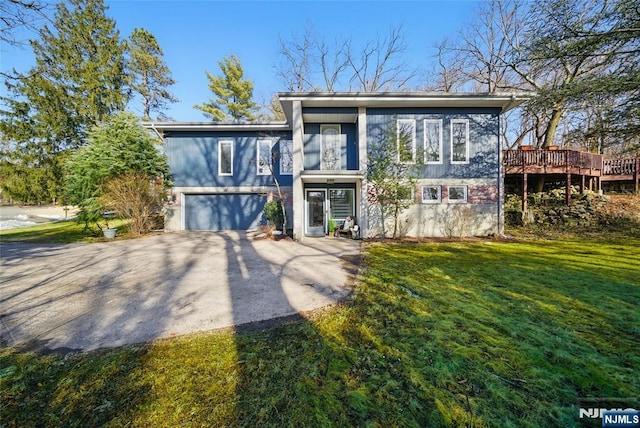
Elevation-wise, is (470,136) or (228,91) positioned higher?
(228,91)

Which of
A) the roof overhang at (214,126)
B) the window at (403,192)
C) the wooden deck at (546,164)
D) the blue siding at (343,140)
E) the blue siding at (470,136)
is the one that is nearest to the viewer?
the window at (403,192)

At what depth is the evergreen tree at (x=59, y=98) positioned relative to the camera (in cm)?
1605

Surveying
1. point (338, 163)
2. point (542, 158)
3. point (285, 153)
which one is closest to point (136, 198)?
point (285, 153)

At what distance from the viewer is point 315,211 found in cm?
1127

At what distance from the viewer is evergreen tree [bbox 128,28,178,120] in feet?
65.2

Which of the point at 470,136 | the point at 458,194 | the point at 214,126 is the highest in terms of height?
the point at 214,126

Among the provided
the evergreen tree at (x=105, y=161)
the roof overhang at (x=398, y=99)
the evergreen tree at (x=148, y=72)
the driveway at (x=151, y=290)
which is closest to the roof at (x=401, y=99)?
the roof overhang at (x=398, y=99)

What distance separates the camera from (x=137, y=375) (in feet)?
7.48

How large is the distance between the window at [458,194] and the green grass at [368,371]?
6.76 m

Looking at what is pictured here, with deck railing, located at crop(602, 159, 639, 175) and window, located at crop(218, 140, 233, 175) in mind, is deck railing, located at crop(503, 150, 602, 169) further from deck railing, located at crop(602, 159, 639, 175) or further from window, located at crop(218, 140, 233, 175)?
window, located at crop(218, 140, 233, 175)

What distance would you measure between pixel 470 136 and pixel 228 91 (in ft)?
70.4

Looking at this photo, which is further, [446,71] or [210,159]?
[446,71]

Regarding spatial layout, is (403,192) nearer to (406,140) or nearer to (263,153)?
→ (406,140)

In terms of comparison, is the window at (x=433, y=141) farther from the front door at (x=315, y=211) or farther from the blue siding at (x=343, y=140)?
the front door at (x=315, y=211)
